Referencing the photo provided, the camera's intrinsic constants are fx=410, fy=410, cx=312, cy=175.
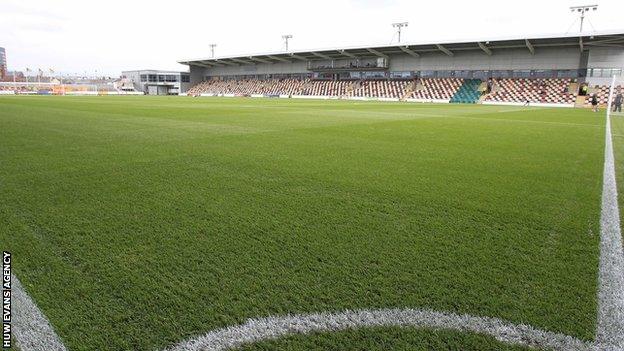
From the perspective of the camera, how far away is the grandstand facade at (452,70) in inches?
1608

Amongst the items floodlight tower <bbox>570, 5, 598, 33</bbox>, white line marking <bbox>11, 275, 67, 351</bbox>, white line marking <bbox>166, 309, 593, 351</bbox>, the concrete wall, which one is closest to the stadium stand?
the concrete wall

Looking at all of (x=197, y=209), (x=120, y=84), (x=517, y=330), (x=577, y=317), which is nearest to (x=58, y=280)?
(x=197, y=209)

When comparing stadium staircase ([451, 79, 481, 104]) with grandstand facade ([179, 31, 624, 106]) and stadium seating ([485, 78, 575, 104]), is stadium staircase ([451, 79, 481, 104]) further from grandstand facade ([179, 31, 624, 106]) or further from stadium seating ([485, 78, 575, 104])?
stadium seating ([485, 78, 575, 104])

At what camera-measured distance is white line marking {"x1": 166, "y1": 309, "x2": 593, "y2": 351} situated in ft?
6.91

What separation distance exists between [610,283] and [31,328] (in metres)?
3.57

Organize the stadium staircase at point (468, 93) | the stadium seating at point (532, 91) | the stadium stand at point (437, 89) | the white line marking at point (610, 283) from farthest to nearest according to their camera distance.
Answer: the stadium staircase at point (468, 93), the stadium stand at point (437, 89), the stadium seating at point (532, 91), the white line marking at point (610, 283)

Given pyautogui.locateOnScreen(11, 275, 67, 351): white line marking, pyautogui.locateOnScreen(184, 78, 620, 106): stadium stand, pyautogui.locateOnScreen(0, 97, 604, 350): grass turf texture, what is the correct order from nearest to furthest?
pyautogui.locateOnScreen(11, 275, 67, 351): white line marking → pyautogui.locateOnScreen(0, 97, 604, 350): grass turf texture → pyautogui.locateOnScreen(184, 78, 620, 106): stadium stand

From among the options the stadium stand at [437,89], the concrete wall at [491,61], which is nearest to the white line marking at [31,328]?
the stadium stand at [437,89]

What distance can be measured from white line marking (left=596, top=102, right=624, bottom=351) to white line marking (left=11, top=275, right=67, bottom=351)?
2806mm

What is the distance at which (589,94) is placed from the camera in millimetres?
40188

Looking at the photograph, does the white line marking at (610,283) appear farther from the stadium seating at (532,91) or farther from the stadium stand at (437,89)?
the stadium seating at (532,91)

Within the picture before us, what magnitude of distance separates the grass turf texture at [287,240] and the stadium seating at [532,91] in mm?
41086

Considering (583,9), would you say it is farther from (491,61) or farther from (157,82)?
(157,82)

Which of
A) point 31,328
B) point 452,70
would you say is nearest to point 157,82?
point 452,70
